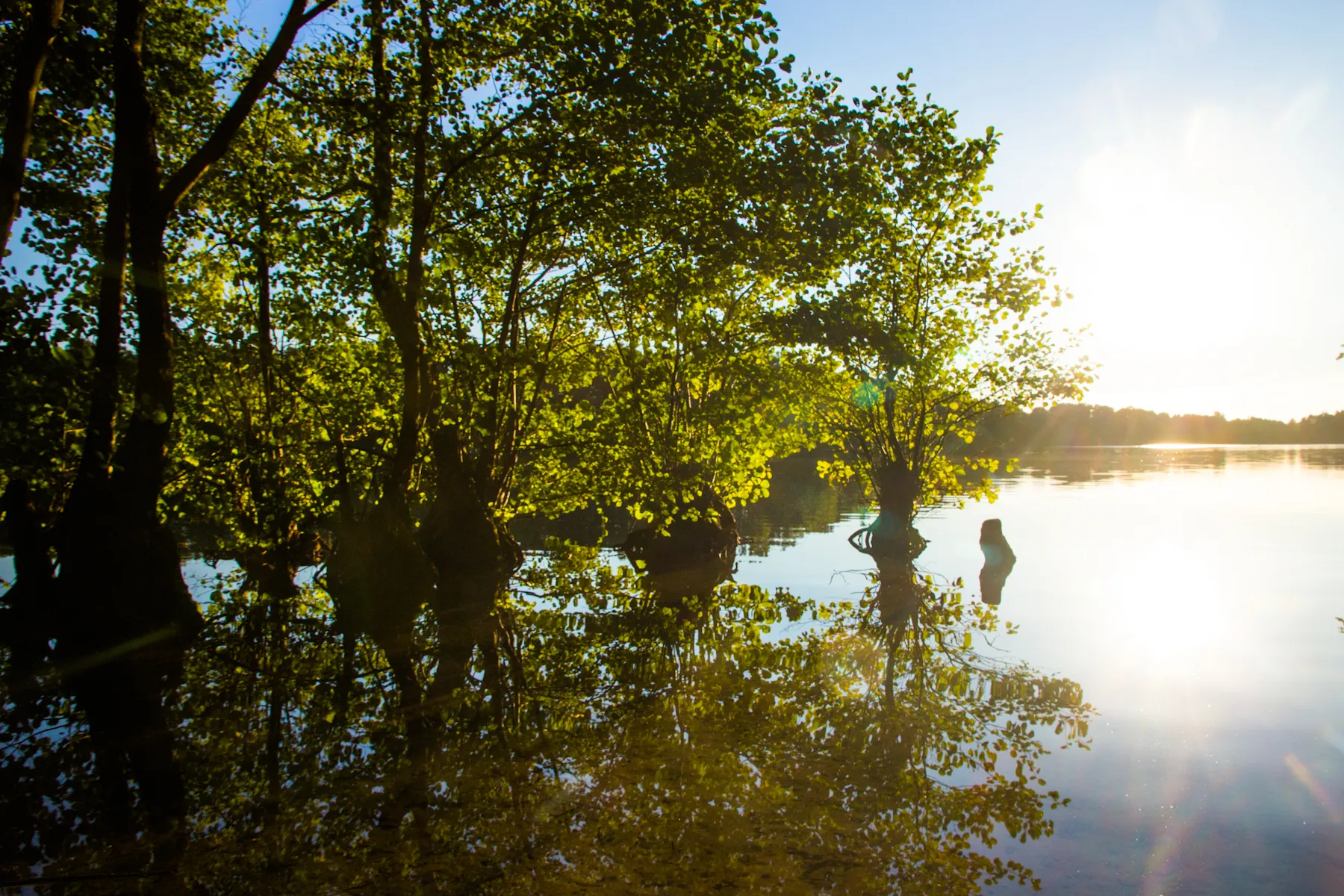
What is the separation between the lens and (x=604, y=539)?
36.6 m

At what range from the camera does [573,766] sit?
8.03 meters

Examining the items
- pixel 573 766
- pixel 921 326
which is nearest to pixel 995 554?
pixel 921 326

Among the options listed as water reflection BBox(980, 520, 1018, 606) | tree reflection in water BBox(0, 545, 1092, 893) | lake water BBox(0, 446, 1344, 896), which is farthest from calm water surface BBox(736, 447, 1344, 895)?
tree reflection in water BBox(0, 545, 1092, 893)

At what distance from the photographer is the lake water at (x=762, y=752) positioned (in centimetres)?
608

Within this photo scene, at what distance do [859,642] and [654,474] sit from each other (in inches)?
296

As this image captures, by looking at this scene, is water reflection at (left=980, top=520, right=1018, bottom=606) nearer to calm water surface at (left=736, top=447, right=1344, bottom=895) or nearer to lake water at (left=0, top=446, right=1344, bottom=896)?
calm water surface at (left=736, top=447, right=1344, bottom=895)

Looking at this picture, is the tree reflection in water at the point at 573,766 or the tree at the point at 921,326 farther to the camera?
the tree at the point at 921,326

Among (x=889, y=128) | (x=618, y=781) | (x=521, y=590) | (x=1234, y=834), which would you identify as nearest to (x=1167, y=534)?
(x=889, y=128)

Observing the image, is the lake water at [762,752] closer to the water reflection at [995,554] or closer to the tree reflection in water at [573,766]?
the tree reflection in water at [573,766]

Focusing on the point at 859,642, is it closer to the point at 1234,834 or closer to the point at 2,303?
the point at 1234,834

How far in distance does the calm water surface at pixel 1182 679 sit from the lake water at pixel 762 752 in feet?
0.18

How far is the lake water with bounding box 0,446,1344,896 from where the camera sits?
239 inches

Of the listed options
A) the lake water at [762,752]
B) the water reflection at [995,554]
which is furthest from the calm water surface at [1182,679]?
the water reflection at [995,554]

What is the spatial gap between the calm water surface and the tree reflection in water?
65cm
